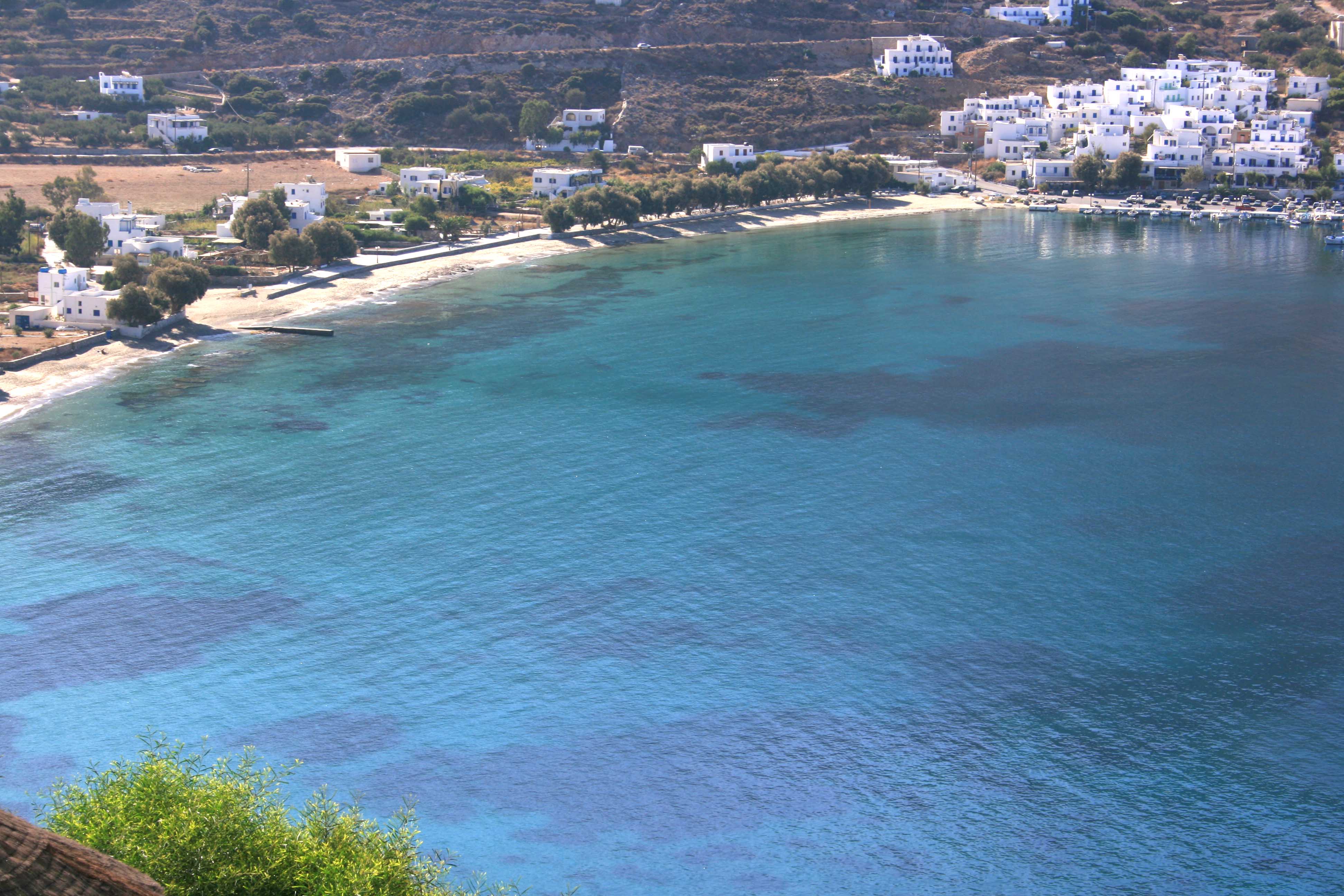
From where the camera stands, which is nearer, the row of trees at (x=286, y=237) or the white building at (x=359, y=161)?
the row of trees at (x=286, y=237)

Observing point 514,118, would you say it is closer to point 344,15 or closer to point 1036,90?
point 344,15

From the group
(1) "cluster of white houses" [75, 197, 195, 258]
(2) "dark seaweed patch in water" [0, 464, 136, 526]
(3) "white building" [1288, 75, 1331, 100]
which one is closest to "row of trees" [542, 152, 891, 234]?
(1) "cluster of white houses" [75, 197, 195, 258]

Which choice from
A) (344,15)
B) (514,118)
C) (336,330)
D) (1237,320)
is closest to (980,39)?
(514,118)

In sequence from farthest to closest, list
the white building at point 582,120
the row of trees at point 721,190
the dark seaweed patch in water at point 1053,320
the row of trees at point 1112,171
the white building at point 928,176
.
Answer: the white building at point 582,120
the white building at point 928,176
the row of trees at point 1112,171
the row of trees at point 721,190
the dark seaweed patch in water at point 1053,320

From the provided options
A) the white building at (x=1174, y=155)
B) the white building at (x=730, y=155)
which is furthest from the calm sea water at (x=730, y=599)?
the white building at (x=1174, y=155)

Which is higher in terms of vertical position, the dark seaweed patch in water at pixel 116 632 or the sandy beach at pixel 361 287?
the sandy beach at pixel 361 287

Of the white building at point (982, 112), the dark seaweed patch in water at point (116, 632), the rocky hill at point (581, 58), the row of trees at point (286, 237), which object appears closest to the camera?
the dark seaweed patch in water at point (116, 632)

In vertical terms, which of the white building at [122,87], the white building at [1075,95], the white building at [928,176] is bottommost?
the white building at [928,176]

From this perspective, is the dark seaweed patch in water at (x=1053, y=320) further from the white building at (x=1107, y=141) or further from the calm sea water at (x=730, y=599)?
the white building at (x=1107, y=141)
